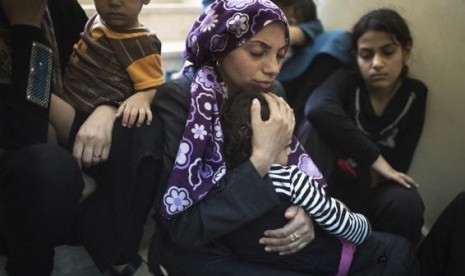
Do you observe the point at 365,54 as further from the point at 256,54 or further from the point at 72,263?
the point at 72,263

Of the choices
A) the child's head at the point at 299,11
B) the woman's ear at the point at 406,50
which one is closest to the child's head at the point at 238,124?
the woman's ear at the point at 406,50

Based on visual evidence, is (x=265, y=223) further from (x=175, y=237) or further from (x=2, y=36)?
(x=2, y=36)

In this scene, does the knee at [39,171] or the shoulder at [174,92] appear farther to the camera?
the shoulder at [174,92]

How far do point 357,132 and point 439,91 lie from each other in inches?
14.1

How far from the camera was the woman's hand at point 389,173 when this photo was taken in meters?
1.45

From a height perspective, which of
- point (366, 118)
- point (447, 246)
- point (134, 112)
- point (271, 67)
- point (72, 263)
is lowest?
point (72, 263)

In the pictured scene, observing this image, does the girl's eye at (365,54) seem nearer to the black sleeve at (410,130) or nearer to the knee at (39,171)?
the black sleeve at (410,130)

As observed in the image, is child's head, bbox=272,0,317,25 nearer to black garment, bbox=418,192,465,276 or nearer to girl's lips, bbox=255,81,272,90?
girl's lips, bbox=255,81,272,90

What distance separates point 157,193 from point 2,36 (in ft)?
1.65

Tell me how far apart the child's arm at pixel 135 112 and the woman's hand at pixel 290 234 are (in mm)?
396

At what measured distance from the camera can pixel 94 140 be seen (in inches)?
40.4

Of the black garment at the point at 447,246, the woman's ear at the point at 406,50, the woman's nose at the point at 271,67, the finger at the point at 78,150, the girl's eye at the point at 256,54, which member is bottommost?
the black garment at the point at 447,246

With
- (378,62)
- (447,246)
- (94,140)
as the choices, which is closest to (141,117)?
(94,140)

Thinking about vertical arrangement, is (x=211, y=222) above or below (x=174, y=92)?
below
